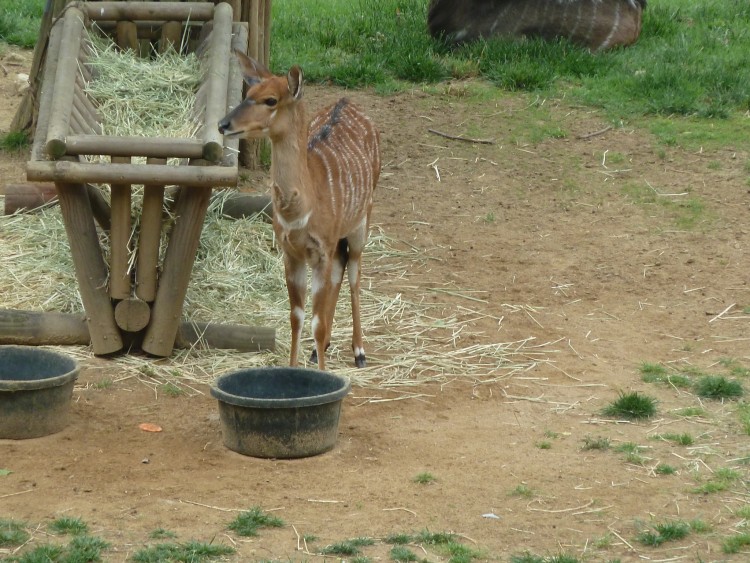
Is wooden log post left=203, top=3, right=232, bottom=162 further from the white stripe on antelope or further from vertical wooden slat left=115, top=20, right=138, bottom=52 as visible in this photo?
vertical wooden slat left=115, top=20, right=138, bottom=52

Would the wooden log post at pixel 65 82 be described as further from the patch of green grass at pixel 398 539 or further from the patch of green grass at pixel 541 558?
the patch of green grass at pixel 541 558

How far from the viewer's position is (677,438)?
5.39 metres

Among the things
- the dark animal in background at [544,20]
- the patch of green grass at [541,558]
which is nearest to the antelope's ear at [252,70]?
the patch of green grass at [541,558]

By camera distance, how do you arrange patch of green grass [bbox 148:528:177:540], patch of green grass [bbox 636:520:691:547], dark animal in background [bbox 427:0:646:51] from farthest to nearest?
dark animal in background [bbox 427:0:646:51] < patch of green grass [bbox 636:520:691:547] < patch of green grass [bbox 148:528:177:540]

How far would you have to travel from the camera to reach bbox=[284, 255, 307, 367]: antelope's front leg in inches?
240

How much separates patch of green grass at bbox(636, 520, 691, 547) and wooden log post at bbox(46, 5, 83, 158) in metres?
3.20

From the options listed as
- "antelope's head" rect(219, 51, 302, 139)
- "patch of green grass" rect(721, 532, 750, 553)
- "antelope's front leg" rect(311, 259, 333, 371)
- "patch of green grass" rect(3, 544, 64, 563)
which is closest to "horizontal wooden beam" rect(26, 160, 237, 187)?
"antelope's head" rect(219, 51, 302, 139)

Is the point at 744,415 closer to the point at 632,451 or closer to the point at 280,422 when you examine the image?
the point at 632,451

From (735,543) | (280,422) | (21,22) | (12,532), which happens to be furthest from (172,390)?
(21,22)

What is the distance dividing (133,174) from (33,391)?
1.21 meters

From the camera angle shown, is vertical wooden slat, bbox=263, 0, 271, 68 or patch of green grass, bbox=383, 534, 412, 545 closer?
patch of green grass, bbox=383, 534, 412, 545

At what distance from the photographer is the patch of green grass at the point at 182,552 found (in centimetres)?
402

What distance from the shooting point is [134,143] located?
578cm

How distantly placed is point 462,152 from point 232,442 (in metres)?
4.96
